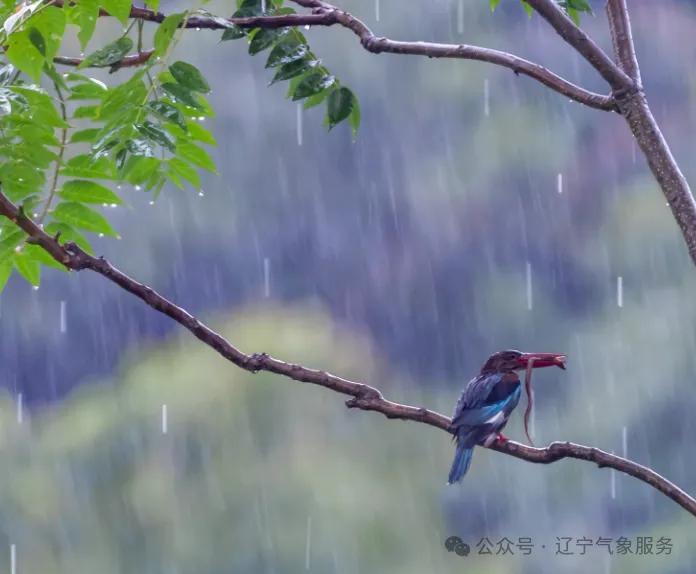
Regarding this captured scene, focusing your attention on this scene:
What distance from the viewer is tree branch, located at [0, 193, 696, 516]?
917 mm

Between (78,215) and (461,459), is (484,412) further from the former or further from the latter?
(78,215)

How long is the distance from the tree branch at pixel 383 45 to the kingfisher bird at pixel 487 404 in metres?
0.59

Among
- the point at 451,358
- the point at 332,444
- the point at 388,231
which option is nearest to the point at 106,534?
the point at 332,444

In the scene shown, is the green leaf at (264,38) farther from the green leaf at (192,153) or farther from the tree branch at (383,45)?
the green leaf at (192,153)

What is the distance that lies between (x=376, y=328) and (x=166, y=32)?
7.61 meters

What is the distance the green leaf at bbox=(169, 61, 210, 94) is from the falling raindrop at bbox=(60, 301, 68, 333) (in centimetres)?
729

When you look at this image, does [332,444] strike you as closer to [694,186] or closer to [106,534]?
[106,534]

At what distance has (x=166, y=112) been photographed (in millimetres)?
1171

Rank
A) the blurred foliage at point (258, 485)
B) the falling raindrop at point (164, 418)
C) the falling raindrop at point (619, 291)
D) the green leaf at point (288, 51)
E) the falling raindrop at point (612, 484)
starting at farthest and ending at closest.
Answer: the falling raindrop at point (619, 291)
the falling raindrop at point (612, 484)
the falling raindrop at point (164, 418)
the blurred foliage at point (258, 485)
the green leaf at point (288, 51)

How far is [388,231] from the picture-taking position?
901 centimetres

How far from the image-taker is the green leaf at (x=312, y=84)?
127cm

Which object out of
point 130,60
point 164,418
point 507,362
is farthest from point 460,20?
point 130,60

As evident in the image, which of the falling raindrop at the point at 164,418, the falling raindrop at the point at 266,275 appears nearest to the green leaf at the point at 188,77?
the falling raindrop at the point at 164,418

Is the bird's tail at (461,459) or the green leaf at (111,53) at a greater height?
the green leaf at (111,53)
